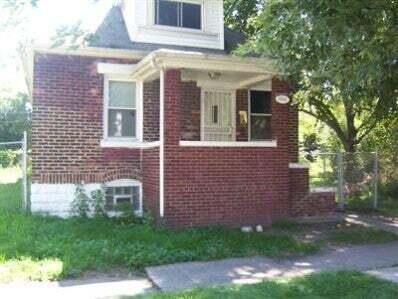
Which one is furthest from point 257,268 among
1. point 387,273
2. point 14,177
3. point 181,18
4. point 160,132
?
point 14,177

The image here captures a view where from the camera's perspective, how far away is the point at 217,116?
44.8 feet

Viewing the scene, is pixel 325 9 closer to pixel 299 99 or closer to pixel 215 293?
pixel 215 293

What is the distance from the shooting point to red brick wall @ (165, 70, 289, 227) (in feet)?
36.2

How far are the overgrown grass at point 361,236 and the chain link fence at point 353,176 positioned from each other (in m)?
3.50

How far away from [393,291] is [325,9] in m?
3.74

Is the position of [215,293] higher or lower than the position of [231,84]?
lower

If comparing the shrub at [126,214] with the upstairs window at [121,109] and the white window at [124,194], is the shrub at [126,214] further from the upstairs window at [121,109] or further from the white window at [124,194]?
the upstairs window at [121,109]

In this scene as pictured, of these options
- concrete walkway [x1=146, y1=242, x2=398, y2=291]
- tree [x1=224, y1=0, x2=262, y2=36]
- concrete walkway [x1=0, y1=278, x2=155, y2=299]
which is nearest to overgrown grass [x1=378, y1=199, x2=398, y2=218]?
concrete walkway [x1=146, y1=242, x2=398, y2=291]

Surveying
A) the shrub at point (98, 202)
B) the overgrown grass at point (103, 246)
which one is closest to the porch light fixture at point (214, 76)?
the shrub at point (98, 202)

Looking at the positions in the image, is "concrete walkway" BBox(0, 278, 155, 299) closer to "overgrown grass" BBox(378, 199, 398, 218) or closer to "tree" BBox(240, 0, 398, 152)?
"tree" BBox(240, 0, 398, 152)

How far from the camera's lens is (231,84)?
44.4 ft

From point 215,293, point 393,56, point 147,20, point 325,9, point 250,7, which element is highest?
point 250,7

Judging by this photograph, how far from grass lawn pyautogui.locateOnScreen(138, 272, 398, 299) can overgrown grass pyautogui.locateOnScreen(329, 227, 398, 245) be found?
10.1 ft

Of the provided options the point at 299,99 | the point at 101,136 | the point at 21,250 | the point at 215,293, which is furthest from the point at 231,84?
the point at 215,293
